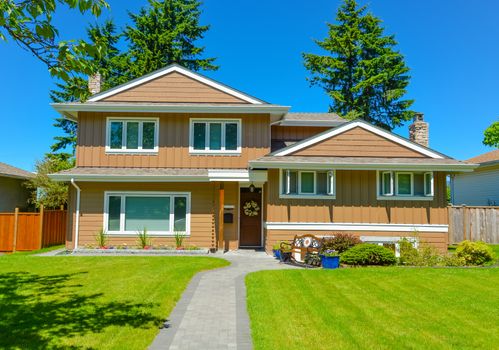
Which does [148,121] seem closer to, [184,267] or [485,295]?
[184,267]

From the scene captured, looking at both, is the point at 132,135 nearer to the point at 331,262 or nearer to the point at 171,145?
the point at 171,145

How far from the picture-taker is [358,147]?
1489cm

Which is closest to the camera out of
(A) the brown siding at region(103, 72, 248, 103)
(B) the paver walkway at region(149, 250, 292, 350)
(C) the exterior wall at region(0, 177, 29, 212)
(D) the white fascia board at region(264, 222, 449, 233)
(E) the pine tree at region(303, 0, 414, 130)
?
(B) the paver walkway at region(149, 250, 292, 350)

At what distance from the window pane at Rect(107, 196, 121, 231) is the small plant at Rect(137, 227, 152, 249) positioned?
102 cm

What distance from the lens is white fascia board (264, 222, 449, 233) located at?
1419 centimetres

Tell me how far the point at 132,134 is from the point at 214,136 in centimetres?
359

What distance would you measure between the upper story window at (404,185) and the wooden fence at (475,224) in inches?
187

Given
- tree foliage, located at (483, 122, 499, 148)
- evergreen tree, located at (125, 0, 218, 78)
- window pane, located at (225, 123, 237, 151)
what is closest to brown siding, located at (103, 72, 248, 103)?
window pane, located at (225, 123, 237, 151)

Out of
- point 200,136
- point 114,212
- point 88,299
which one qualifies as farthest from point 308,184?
point 88,299

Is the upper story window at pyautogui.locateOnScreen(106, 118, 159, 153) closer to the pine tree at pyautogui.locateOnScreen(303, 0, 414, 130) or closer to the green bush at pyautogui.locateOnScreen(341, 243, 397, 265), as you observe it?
the green bush at pyautogui.locateOnScreen(341, 243, 397, 265)

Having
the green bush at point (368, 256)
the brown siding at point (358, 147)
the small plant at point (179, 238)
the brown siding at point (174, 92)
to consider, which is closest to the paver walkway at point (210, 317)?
the green bush at point (368, 256)

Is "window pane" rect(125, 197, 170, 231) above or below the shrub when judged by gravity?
above

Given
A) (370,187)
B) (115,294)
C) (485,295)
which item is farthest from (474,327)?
(370,187)

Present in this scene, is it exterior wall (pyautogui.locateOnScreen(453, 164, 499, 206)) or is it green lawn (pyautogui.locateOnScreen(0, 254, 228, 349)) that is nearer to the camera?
green lawn (pyautogui.locateOnScreen(0, 254, 228, 349))
